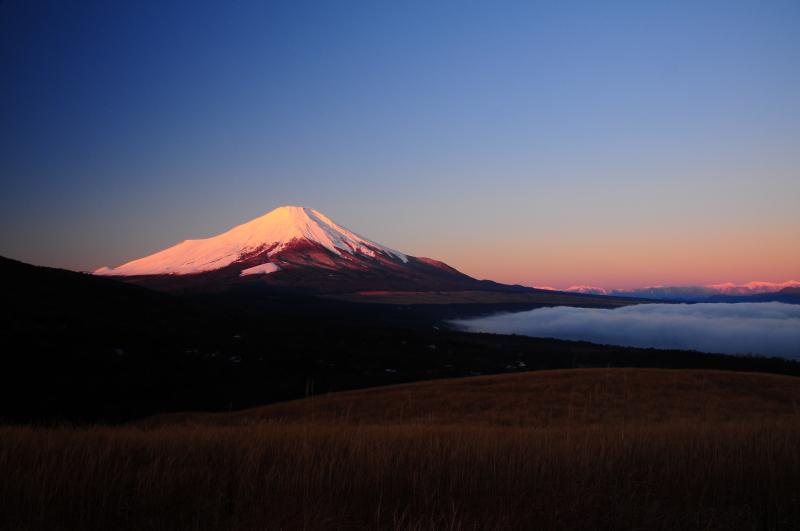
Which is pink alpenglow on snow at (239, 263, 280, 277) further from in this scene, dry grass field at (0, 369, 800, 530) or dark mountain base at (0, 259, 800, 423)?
dry grass field at (0, 369, 800, 530)

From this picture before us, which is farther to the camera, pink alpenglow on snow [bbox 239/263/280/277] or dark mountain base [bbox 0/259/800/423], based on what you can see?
pink alpenglow on snow [bbox 239/263/280/277]

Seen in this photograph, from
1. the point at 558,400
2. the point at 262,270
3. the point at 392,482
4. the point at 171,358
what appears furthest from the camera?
the point at 262,270

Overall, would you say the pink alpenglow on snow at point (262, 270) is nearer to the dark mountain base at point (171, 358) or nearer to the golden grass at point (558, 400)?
the dark mountain base at point (171, 358)

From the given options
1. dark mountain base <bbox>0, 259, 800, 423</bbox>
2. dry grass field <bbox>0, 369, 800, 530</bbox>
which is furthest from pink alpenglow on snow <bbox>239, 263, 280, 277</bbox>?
dry grass field <bbox>0, 369, 800, 530</bbox>


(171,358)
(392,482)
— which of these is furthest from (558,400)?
(171,358)

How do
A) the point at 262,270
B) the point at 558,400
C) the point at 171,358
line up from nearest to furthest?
the point at 558,400 → the point at 171,358 → the point at 262,270

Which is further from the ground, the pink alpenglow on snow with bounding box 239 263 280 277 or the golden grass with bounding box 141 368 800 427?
the pink alpenglow on snow with bounding box 239 263 280 277

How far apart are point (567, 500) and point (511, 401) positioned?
35.1ft

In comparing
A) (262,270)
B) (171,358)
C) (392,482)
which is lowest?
(171,358)

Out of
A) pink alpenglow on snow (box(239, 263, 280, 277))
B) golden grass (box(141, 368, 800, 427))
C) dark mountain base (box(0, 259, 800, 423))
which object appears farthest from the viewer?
pink alpenglow on snow (box(239, 263, 280, 277))

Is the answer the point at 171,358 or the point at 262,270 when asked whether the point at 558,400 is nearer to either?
the point at 171,358

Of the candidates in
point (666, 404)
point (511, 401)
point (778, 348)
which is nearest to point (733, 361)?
point (666, 404)

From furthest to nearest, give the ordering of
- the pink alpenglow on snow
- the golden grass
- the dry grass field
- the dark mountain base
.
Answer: the pink alpenglow on snow
the dark mountain base
the golden grass
the dry grass field

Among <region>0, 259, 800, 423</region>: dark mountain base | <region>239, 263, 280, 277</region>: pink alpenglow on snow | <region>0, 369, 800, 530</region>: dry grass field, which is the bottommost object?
<region>0, 259, 800, 423</region>: dark mountain base
